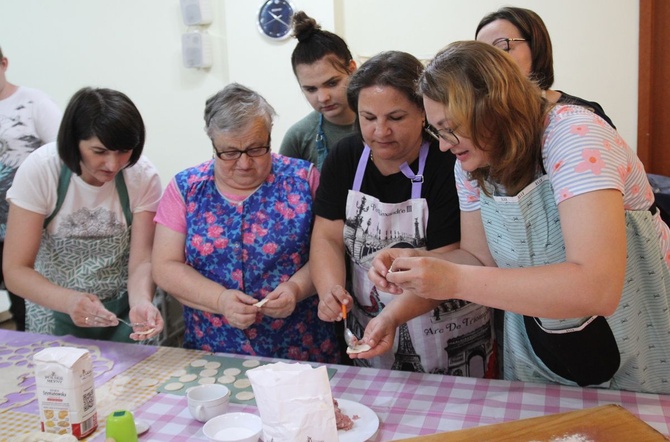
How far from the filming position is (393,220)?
72.7 inches

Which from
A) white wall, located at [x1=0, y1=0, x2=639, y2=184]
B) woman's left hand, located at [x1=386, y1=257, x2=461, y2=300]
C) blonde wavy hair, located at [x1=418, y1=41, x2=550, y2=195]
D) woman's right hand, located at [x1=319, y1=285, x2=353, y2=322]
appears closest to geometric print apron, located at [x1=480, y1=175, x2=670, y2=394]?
blonde wavy hair, located at [x1=418, y1=41, x2=550, y2=195]

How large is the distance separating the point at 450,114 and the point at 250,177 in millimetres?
882

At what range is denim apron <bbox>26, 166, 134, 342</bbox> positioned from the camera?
7.01 ft

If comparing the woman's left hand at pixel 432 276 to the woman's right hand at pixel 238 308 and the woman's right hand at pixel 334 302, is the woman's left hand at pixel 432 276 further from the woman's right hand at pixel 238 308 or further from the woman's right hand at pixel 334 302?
the woman's right hand at pixel 238 308

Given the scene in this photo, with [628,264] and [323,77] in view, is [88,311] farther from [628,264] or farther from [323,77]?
[628,264]

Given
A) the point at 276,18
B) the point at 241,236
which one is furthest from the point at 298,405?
the point at 276,18

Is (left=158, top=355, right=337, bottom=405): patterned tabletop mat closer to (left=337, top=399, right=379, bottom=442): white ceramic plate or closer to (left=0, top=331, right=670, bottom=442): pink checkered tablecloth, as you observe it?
(left=0, top=331, right=670, bottom=442): pink checkered tablecloth

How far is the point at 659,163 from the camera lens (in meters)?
3.16

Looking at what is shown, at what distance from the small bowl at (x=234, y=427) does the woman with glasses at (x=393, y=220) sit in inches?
16.7

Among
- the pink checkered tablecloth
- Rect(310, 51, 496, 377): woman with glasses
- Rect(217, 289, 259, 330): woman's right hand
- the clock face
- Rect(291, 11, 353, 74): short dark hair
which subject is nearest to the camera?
the pink checkered tablecloth

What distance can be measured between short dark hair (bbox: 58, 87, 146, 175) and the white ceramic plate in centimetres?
112

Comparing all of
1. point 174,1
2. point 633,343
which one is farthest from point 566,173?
point 174,1

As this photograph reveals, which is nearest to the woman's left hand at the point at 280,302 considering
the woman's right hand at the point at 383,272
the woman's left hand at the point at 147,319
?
the woman's left hand at the point at 147,319

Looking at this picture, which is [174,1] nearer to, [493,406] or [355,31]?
[355,31]
